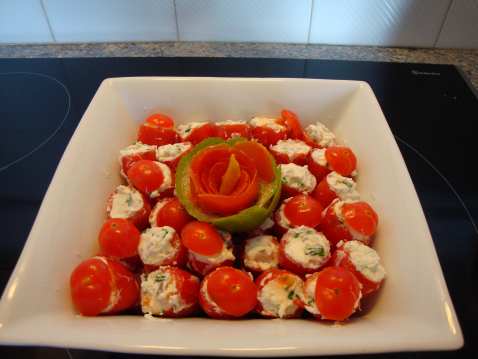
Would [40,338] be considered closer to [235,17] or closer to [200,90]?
[200,90]

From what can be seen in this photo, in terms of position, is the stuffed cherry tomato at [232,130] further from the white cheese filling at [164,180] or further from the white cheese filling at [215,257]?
the white cheese filling at [215,257]

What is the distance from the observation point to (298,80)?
1.16 meters

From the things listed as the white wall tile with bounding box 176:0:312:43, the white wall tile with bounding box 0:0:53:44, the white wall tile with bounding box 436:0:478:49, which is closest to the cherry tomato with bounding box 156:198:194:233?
the white wall tile with bounding box 176:0:312:43

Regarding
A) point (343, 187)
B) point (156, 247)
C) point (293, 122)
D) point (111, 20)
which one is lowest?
point (156, 247)

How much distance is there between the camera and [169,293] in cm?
75

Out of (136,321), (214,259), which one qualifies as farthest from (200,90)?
(136,321)

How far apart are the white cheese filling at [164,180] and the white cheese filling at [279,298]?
15.2 inches

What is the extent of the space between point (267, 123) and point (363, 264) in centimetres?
54

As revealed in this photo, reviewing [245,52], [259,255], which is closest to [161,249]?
[259,255]

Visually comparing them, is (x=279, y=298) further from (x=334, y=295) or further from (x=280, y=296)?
(x=334, y=295)

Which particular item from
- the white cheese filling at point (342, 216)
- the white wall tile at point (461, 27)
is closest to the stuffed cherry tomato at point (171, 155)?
the white cheese filling at point (342, 216)

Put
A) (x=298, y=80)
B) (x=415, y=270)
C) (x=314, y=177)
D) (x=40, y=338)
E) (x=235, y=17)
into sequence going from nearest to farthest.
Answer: (x=40, y=338), (x=415, y=270), (x=314, y=177), (x=298, y=80), (x=235, y=17)

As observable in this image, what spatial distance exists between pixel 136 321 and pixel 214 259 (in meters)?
0.21

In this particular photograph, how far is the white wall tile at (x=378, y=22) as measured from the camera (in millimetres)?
1779
